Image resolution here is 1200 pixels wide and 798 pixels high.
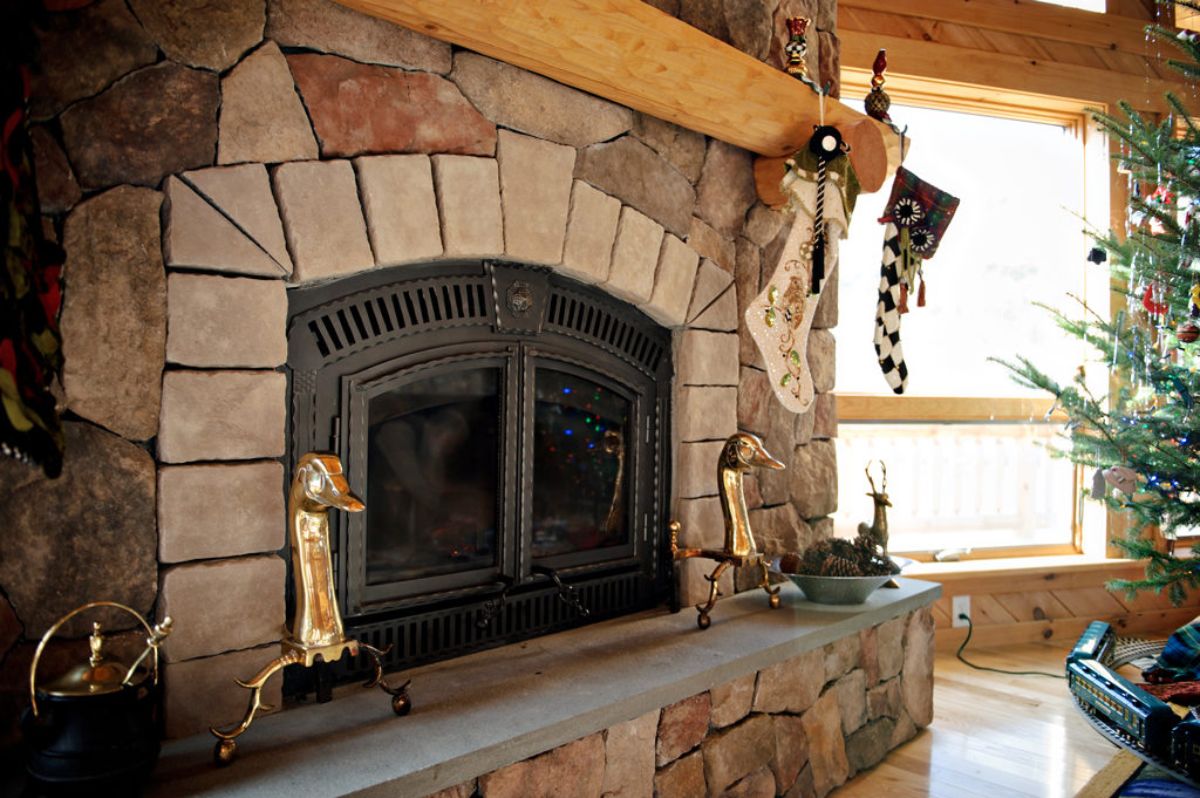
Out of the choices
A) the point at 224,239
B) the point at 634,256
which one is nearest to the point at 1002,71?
the point at 634,256

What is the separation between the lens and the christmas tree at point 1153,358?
3.41 metres

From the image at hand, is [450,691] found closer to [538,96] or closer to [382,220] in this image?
[382,220]

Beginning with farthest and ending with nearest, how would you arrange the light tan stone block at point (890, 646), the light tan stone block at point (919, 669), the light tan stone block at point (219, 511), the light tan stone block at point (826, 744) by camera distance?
the light tan stone block at point (919, 669), the light tan stone block at point (890, 646), the light tan stone block at point (826, 744), the light tan stone block at point (219, 511)

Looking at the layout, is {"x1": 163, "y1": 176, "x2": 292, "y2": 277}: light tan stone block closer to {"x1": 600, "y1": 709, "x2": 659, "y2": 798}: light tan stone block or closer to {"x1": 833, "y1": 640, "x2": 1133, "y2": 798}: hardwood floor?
{"x1": 600, "y1": 709, "x2": 659, "y2": 798}: light tan stone block

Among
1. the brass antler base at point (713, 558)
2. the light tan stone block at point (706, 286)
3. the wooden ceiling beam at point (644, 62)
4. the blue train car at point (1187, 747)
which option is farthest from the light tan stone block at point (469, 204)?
the blue train car at point (1187, 747)

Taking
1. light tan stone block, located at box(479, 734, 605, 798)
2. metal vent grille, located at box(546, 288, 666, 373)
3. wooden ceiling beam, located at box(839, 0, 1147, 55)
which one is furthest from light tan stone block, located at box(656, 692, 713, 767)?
wooden ceiling beam, located at box(839, 0, 1147, 55)

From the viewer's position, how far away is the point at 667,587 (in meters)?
2.56

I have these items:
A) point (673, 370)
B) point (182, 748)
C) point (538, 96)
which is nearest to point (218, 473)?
point (182, 748)

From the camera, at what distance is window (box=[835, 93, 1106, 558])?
12.9 ft

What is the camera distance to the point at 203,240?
61.2 inches

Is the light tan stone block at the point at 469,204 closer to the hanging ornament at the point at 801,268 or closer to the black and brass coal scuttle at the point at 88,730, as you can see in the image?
the hanging ornament at the point at 801,268

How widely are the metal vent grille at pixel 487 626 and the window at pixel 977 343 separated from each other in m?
1.77

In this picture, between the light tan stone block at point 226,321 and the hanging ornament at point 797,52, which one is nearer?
the light tan stone block at point 226,321

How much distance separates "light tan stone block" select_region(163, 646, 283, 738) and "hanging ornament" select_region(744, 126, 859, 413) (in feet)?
4.96
